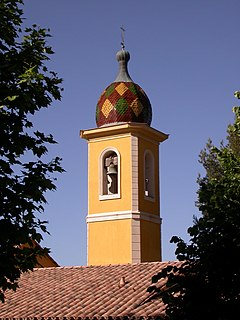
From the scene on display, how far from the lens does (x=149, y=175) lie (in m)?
22.5

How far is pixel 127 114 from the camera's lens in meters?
21.9

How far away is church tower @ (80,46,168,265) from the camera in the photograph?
2134cm

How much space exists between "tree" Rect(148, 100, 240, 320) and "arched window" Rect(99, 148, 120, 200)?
47.3 feet

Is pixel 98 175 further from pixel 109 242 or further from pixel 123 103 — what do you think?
pixel 123 103

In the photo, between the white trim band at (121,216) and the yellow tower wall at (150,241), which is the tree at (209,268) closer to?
the white trim band at (121,216)

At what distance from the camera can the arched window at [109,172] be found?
72.1ft

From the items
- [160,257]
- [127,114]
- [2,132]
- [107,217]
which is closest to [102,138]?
[127,114]

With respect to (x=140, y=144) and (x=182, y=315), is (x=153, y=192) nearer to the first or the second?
(x=140, y=144)

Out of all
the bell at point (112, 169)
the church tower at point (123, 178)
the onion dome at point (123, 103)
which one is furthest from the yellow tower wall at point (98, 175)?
the onion dome at point (123, 103)

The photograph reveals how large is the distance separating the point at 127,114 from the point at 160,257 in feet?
15.9

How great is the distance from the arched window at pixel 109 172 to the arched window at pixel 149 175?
0.99m

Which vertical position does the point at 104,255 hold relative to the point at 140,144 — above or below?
below

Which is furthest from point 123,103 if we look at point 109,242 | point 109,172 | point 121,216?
point 109,242

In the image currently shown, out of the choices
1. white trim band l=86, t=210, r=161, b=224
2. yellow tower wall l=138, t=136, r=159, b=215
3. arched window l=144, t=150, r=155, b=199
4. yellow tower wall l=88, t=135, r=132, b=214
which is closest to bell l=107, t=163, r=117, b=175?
yellow tower wall l=88, t=135, r=132, b=214
